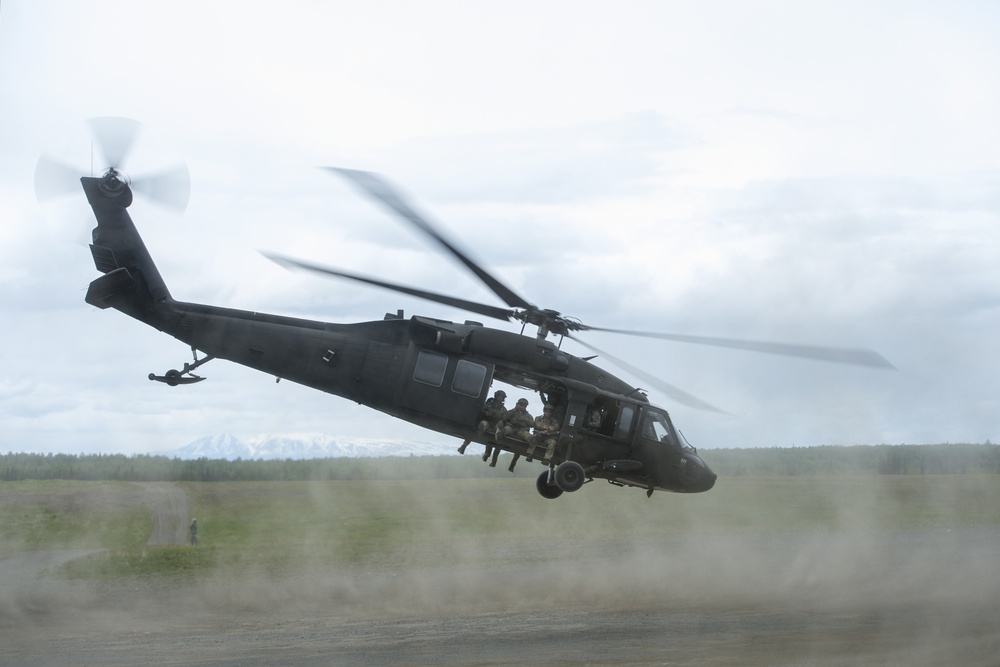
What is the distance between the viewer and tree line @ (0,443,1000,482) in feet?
178

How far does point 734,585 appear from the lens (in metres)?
30.9

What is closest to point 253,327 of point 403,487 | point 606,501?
point 606,501

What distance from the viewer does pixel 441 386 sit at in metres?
18.8

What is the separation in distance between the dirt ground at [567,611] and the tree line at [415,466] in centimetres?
1766

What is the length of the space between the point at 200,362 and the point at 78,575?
18.9 metres

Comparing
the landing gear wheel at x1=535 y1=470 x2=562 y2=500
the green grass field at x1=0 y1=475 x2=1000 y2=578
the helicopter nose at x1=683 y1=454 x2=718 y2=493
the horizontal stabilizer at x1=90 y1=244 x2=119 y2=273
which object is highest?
the horizontal stabilizer at x1=90 y1=244 x2=119 y2=273

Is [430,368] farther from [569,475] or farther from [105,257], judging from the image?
[105,257]

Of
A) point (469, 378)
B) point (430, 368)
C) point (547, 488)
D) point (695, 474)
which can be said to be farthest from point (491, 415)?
point (695, 474)

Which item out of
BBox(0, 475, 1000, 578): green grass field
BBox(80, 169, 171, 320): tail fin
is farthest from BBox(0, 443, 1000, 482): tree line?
BBox(80, 169, 171, 320): tail fin

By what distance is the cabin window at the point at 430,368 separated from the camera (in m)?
18.8

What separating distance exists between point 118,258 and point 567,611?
1574 cm

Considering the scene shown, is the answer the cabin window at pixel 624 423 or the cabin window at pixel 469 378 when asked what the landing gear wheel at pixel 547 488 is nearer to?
the cabin window at pixel 624 423

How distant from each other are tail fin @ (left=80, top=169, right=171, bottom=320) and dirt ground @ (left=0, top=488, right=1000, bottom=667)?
8.80 m

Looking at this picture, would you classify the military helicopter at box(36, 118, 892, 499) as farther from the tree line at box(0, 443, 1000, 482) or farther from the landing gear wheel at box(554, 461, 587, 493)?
the tree line at box(0, 443, 1000, 482)
